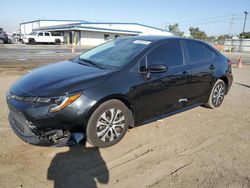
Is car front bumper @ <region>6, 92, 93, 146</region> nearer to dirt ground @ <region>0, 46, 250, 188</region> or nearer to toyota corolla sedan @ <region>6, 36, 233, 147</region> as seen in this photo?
toyota corolla sedan @ <region>6, 36, 233, 147</region>

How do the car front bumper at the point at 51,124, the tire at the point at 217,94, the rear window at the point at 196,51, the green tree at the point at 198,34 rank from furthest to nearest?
1. the green tree at the point at 198,34
2. the tire at the point at 217,94
3. the rear window at the point at 196,51
4. the car front bumper at the point at 51,124

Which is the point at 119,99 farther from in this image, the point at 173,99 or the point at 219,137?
the point at 219,137

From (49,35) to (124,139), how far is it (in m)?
39.9

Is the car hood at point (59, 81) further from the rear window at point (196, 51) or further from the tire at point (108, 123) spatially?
the rear window at point (196, 51)

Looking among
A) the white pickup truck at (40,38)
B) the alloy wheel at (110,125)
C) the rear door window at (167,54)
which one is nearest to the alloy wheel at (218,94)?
the rear door window at (167,54)

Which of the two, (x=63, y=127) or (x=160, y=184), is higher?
(x=63, y=127)

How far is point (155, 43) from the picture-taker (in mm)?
4590

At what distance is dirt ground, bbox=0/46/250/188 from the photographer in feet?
10.4

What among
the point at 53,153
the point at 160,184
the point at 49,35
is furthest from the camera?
the point at 49,35

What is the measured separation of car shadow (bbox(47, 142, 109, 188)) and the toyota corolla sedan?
24 cm

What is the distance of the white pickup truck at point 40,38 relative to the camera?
38.7 meters

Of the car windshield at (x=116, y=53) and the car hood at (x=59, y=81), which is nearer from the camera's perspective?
the car hood at (x=59, y=81)

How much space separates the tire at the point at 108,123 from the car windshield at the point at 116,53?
0.71 meters

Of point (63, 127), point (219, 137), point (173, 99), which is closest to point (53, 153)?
point (63, 127)
